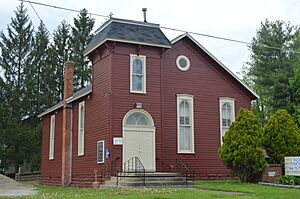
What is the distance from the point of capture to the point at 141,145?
69.1 feet

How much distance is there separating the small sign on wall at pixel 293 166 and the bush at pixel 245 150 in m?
1.26

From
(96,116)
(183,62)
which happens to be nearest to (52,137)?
(96,116)

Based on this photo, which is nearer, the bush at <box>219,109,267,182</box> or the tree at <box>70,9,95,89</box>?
the bush at <box>219,109,267,182</box>

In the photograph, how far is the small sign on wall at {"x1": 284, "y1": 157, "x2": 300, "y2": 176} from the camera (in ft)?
59.3

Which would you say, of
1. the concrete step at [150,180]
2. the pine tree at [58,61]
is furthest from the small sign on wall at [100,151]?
the pine tree at [58,61]

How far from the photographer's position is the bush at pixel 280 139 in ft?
68.9

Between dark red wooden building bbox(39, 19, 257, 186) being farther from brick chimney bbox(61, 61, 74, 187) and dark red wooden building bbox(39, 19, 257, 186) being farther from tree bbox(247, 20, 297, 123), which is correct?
tree bbox(247, 20, 297, 123)

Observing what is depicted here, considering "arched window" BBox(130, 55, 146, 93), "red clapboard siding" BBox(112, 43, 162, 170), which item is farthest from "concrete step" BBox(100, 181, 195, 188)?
"arched window" BBox(130, 55, 146, 93)

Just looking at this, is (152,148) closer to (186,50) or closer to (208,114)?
(208,114)

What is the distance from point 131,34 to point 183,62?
3.55 m

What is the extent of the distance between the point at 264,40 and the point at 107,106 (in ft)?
89.5

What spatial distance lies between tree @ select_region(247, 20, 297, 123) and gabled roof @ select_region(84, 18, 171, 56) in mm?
20960

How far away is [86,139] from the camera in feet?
76.5

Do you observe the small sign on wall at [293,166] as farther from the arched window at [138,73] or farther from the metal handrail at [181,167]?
the arched window at [138,73]
